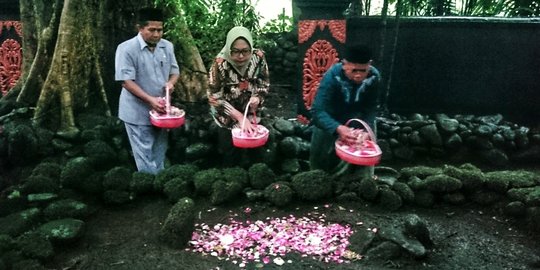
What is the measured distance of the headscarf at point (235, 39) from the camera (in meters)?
4.00

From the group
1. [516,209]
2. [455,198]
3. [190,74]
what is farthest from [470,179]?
[190,74]

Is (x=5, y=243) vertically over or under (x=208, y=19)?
under

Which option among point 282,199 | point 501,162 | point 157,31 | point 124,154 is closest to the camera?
point 282,199

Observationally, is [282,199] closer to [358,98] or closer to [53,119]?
[358,98]

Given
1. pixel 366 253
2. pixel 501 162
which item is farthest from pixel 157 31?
pixel 501 162

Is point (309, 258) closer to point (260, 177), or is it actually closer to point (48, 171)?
point (260, 177)

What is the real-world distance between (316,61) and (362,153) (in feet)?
9.24

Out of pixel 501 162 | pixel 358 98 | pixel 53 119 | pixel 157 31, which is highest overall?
pixel 157 31

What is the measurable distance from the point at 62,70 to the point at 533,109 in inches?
249

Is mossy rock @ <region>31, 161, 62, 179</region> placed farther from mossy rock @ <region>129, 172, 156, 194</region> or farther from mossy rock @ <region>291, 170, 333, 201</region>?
mossy rock @ <region>291, 170, 333, 201</region>

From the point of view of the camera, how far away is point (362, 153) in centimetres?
340

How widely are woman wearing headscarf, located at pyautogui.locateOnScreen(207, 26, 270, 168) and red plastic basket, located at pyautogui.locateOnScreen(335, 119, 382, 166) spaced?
96 cm

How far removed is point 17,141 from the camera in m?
4.78

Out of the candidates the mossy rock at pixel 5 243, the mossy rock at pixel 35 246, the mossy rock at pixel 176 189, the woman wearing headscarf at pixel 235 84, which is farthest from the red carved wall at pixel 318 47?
the mossy rock at pixel 5 243
